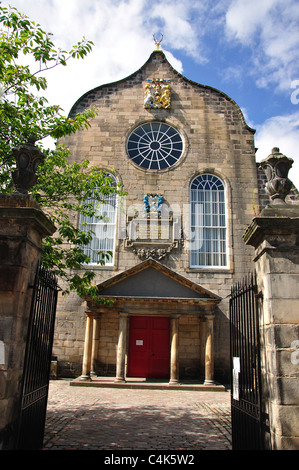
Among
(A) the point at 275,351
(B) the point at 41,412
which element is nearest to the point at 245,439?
(A) the point at 275,351

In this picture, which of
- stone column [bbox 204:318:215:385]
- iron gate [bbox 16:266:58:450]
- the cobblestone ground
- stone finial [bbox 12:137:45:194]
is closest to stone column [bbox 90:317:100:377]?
the cobblestone ground

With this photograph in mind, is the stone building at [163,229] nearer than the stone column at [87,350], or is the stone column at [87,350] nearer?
the stone column at [87,350]

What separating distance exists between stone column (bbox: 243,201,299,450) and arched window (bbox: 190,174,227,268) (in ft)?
33.7

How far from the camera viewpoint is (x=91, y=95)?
1727 centimetres

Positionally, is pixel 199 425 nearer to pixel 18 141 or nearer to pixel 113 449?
A: pixel 113 449

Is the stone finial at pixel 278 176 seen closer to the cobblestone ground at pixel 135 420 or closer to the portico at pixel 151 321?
the cobblestone ground at pixel 135 420

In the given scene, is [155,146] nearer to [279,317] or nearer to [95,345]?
[95,345]

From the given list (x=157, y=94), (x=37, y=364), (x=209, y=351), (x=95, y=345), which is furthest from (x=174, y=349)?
(x=157, y=94)

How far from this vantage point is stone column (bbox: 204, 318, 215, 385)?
12.8 meters

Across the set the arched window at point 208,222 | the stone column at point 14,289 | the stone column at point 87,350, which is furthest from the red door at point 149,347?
the stone column at point 14,289

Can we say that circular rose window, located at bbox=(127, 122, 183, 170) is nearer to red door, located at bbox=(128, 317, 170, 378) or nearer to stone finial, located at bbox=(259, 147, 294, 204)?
red door, located at bbox=(128, 317, 170, 378)

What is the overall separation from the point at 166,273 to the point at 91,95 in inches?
375

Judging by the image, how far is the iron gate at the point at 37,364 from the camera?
15.2 ft

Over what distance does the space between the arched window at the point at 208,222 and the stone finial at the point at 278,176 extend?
393 inches
